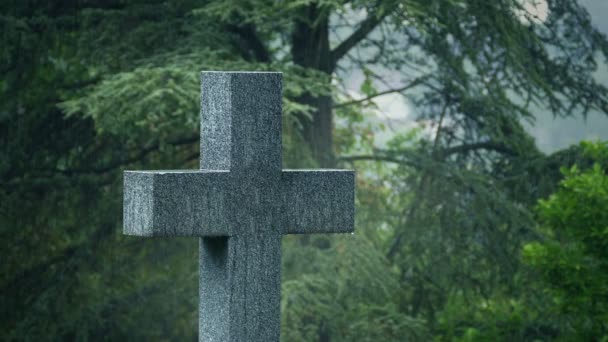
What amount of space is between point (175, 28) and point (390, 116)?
4.13 m

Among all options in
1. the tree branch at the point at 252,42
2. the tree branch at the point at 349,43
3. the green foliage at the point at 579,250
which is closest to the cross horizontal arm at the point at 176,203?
the green foliage at the point at 579,250

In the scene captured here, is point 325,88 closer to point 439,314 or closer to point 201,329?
point 439,314

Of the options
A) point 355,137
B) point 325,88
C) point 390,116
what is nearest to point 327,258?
point 325,88

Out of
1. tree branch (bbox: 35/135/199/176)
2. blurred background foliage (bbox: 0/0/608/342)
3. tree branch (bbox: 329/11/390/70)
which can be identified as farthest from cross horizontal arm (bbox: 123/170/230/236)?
tree branch (bbox: 329/11/390/70)

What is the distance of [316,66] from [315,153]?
3.40 ft

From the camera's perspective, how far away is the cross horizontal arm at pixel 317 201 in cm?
415

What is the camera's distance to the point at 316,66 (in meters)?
12.2

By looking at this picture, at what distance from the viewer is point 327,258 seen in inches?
442

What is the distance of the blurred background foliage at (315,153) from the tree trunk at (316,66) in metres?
0.02

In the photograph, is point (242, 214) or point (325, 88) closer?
point (242, 214)

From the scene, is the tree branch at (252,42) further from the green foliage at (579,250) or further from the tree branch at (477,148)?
the green foliage at (579,250)

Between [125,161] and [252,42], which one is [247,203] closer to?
[252,42]

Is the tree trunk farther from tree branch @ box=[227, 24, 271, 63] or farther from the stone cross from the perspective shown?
the stone cross

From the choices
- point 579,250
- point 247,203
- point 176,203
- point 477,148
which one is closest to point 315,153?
point 477,148
